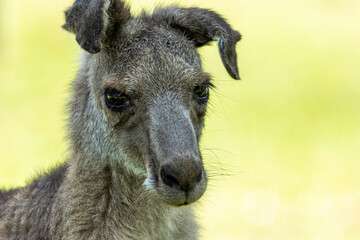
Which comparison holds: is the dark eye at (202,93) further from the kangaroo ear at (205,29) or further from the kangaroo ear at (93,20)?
the kangaroo ear at (93,20)

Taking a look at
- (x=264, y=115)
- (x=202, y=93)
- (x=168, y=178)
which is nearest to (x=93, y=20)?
(x=202, y=93)

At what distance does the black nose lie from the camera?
6051 mm

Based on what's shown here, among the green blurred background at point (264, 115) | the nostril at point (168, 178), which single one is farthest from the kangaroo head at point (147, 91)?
the green blurred background at point (264, 115)

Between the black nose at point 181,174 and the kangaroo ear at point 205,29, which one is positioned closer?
the black nose at point 181,174

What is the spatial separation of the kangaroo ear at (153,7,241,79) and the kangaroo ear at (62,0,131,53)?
20.2 inches

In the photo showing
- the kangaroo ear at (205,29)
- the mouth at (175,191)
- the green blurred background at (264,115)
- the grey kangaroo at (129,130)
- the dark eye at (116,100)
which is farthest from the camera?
the green blurred background at (264,115)

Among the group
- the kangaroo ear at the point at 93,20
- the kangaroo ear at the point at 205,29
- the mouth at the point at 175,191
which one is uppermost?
the kangaroo ear at the point at 93,20

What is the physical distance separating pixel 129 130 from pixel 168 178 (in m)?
0.74

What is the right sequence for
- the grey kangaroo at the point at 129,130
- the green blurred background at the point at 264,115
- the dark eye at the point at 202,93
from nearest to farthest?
the grey kangaroo at the point at 129,130, the dark eye at the point at 202,93, the green blurred background at the point at 264,115

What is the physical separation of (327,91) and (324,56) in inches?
83.3

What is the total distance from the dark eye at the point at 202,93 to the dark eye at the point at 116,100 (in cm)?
65

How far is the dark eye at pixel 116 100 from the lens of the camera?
6605mm

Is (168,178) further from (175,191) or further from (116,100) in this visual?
(116,100)

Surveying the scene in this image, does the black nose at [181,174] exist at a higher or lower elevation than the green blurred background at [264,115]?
higher
